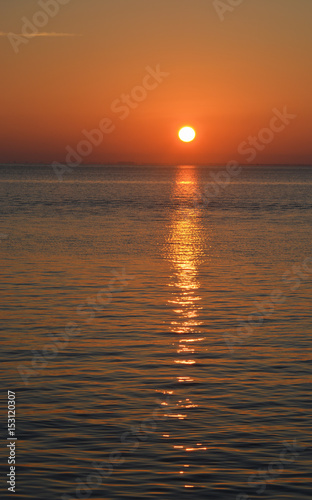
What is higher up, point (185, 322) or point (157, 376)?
point (185, 322)

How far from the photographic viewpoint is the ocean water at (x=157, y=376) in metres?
11.7

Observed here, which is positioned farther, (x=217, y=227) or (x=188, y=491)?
(x=217, y=227)

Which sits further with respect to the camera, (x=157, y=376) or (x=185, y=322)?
(x=185, y=322)

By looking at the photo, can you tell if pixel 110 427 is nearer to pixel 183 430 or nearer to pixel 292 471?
pixel 183 430

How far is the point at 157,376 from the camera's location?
55.0ft

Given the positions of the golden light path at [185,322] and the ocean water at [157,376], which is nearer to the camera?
the ocean water at [157,376]

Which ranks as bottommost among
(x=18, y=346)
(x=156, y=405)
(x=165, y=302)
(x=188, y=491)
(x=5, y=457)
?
(x=188, y=491)

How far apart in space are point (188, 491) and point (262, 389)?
489 cm

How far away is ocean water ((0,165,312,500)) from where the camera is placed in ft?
38.4

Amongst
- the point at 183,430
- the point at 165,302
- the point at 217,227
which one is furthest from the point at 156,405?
the point at 217,227

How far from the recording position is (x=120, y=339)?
20.2 meters

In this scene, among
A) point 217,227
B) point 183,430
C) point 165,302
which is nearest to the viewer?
point 183,430

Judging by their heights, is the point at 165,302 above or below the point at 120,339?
above

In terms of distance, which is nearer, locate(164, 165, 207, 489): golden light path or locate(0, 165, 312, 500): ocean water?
locate(0, 165, 312, 500): ocean water
